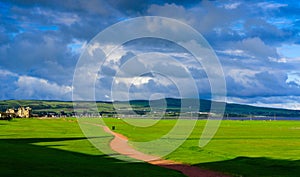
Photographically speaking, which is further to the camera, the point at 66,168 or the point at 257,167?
the point at 257,167

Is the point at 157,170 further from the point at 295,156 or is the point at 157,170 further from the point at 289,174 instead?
the point at 295,156

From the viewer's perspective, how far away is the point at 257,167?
46.7 metres

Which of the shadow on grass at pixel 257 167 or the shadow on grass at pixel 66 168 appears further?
the shadow on grass at pixel 257 167

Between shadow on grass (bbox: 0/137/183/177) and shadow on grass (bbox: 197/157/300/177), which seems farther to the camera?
shadow on grass (bbox: 197/157/300/177)

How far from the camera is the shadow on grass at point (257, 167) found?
4216cm

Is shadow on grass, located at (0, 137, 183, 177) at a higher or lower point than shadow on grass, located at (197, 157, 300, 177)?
higher

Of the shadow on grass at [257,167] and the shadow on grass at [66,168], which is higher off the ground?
the shadow on grass at [66,168]

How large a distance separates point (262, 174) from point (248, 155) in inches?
702

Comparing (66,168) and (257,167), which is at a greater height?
(66,168)

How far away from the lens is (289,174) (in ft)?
138

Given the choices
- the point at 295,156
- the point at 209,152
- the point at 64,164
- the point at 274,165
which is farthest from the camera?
the point at 209,152

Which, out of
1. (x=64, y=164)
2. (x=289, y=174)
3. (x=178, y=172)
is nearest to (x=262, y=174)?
(x=289, y=174)

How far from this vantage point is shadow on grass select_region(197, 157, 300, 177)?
42.2 metres

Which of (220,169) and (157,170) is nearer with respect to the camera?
(157,170)
